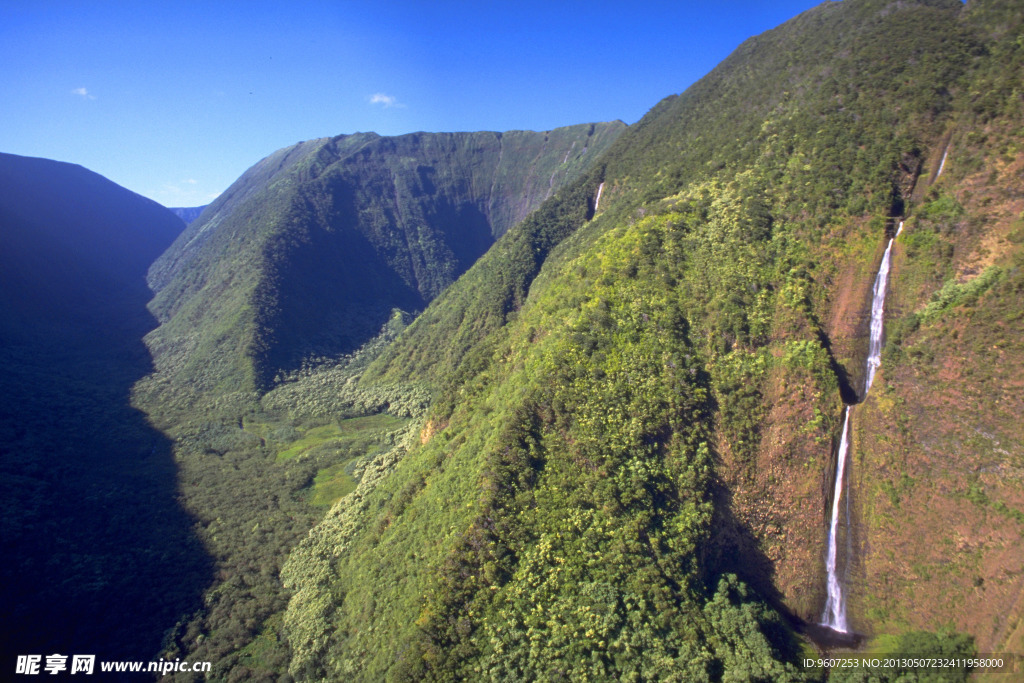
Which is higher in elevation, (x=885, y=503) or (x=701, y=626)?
(x=885, y=503)

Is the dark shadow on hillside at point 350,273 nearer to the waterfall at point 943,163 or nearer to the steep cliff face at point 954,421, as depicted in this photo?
the steep cliff face at point 954,421

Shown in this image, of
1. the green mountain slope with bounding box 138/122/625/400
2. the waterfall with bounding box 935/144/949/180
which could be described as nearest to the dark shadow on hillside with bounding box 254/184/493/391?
the green mountain slope with bounding box 138/122/625/400

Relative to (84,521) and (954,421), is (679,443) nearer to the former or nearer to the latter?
(954,421)

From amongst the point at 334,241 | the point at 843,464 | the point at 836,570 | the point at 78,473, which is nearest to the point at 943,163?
the point at 843,464

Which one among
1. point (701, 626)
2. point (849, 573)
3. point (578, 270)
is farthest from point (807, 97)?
point (701, 626)

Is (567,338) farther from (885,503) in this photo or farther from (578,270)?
(885,503)

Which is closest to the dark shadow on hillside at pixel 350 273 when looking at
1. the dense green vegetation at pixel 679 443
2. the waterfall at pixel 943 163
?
the dense green vegetation at pixel 679 443
